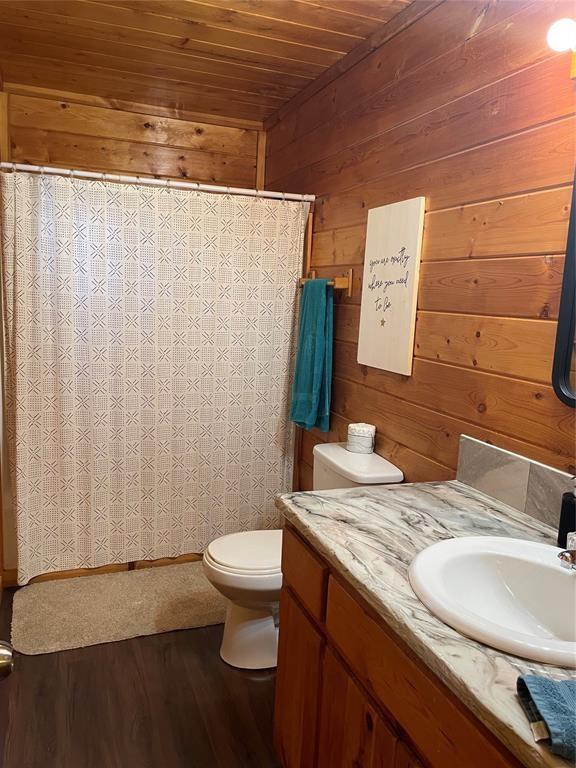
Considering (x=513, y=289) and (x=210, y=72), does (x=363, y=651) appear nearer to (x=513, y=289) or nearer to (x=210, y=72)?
(x=513, y=289)

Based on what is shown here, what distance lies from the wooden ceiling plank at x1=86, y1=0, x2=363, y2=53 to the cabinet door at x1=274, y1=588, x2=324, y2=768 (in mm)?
1987

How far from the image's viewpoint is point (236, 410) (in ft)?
9.34

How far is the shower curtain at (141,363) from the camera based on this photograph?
2457 millimetres

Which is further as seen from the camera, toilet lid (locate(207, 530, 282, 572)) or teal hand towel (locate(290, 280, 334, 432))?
teal hand towel (locate(290, 280, 334, 432))

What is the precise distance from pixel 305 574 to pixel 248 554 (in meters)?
0.68

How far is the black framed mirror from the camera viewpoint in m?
1.32

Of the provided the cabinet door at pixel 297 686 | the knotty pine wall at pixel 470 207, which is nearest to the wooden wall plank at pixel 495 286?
the knotty pine wall at pixel 470 207

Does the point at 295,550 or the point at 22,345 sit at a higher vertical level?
the point at 22,345

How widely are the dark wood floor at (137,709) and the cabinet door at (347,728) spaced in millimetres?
542

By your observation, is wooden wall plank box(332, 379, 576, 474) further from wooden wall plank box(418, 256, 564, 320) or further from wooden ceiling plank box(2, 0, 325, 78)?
wooden ceiling plank box(2, 0, 325, 78)

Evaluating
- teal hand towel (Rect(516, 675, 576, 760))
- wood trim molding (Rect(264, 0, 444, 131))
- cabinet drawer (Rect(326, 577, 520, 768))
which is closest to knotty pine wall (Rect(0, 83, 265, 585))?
wood trim molding (Rect(264, 0, 444, 131))

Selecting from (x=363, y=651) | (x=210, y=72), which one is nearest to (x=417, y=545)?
(x=363, y=651)

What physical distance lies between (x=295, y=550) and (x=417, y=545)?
1.15 ft

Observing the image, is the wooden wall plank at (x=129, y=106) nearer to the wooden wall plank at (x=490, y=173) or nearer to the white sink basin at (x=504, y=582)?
the wooden wall plank at (x=490, y=173)
